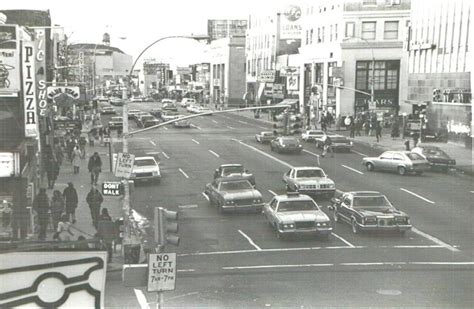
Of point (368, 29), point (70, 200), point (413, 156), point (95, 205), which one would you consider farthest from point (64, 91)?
point (368, 29)

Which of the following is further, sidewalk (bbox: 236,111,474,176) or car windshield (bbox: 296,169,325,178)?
sidewalk (bbox: 236,111,474,176)

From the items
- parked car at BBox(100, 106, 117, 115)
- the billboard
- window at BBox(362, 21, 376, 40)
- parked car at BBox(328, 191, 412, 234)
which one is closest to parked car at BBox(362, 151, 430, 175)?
parked car at BBox(328, 191, 412, 234)

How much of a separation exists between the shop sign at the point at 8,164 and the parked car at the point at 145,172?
12.1m

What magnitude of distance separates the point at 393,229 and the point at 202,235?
244 inches

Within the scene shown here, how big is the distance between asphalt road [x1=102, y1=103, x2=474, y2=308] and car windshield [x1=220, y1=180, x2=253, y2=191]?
1.11 metres

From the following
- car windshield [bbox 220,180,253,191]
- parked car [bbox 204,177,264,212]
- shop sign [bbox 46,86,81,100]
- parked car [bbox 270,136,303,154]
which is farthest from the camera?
parked car [bbox 270,136,303,154]

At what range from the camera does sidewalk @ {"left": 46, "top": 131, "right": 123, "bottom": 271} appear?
869 inches

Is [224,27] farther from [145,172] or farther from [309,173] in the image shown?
[309,173]

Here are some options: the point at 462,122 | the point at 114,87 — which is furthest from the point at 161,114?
the point at 114,87

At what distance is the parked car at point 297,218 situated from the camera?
70.6ft

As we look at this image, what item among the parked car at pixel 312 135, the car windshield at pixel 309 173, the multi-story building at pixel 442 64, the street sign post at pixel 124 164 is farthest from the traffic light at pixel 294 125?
the street sign post at pixel 124 164

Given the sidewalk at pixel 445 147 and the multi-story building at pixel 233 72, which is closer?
the sidewalk at pixel 445 147

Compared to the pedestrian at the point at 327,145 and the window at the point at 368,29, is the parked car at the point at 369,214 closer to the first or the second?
the pedestrian at the point at 327,145

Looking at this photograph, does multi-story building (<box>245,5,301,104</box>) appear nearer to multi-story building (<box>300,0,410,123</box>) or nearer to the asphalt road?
multi-story building (<box>300,0,410,123</box>)
